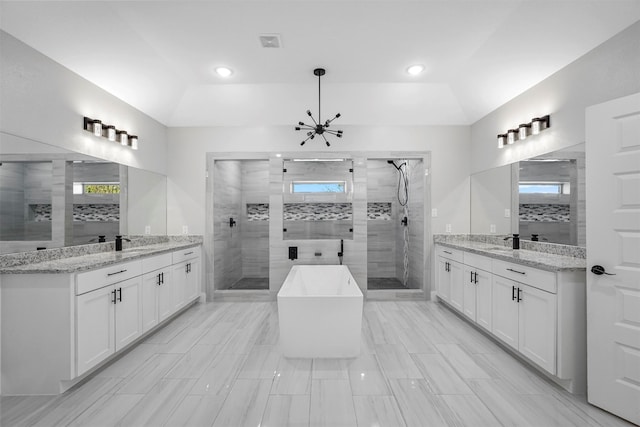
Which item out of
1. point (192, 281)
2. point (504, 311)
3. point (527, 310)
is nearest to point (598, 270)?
point (527, 310)

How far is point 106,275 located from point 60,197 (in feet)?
3.07

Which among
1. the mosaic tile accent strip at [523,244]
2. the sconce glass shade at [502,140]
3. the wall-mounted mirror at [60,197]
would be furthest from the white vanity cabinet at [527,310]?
the wall-mounted mirror at [60,197]

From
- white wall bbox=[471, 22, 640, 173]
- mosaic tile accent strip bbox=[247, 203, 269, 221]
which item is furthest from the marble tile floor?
mosaic tile accent strip bbox=[247, 203, 269, 221]

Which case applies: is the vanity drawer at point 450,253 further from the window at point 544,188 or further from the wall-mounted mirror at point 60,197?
the wall-mounted mirror at point 60,197

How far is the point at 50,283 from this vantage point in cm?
224

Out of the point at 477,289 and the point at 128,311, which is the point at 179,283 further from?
the point at 477,289

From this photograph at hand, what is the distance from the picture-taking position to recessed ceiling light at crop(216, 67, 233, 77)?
3.78 meters

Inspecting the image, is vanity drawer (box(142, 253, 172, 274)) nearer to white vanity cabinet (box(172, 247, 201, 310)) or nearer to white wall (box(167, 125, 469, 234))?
white vanity cabinet (box(172, 247, 201, 310))

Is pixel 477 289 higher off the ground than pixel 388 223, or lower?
lower

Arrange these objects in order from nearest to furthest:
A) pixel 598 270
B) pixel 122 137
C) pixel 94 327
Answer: pixel 598 270
pixel 94 327
pixel 122 137

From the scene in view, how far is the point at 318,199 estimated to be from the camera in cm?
517

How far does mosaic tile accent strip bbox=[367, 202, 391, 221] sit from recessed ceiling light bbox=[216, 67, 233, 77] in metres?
3.51

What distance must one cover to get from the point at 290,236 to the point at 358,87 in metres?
2.45

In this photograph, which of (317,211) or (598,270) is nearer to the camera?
(598,270)
